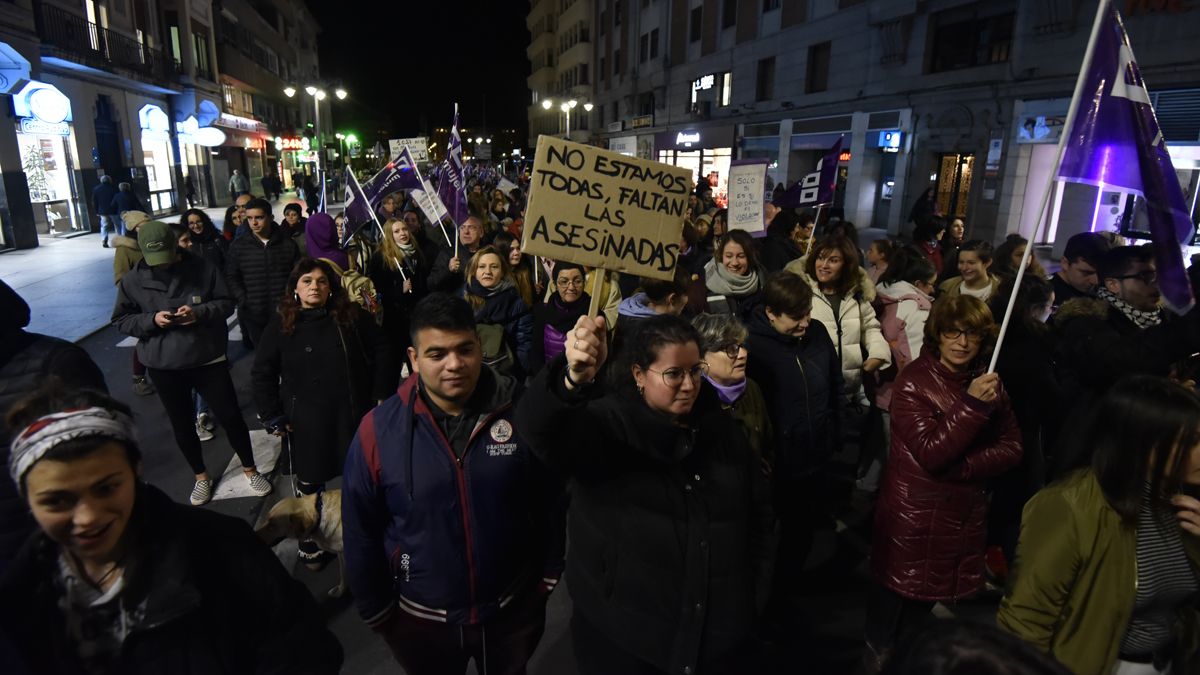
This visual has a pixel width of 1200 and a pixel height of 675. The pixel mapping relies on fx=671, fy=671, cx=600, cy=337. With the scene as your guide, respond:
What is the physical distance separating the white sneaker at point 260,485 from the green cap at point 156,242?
5.86ft

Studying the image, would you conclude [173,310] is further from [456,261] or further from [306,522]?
[456,261]

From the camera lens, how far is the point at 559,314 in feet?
16.0

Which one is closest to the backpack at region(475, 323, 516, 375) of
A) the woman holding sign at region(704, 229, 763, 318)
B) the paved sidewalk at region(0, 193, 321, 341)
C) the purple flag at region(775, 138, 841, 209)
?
the woman holding sign at region(704, 229, 763, 318)

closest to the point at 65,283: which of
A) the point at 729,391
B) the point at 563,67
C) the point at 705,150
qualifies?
the point at 729,391

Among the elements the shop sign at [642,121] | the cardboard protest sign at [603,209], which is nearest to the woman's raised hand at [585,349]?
the cardboard protest sign at [603,209]

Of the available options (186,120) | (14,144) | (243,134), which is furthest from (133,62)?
(243,134)

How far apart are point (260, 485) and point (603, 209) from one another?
4209 millimetres

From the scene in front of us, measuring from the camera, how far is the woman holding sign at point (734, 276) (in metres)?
5.51

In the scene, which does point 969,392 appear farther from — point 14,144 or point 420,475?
point 14,144

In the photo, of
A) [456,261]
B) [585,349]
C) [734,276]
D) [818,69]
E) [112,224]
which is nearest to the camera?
[585,349]

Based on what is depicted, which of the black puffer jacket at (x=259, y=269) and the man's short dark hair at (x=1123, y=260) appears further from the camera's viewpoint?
the black puffer jacket at (x=259, y=269)

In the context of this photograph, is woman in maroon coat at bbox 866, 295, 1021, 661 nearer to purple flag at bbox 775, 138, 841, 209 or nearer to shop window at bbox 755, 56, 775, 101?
purple flag at bbox 775, 138, 841, 209

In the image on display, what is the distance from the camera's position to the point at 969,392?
2842 mm

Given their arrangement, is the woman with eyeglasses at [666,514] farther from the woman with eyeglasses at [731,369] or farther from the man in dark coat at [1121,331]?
the man in dark coat at [1121,331]
